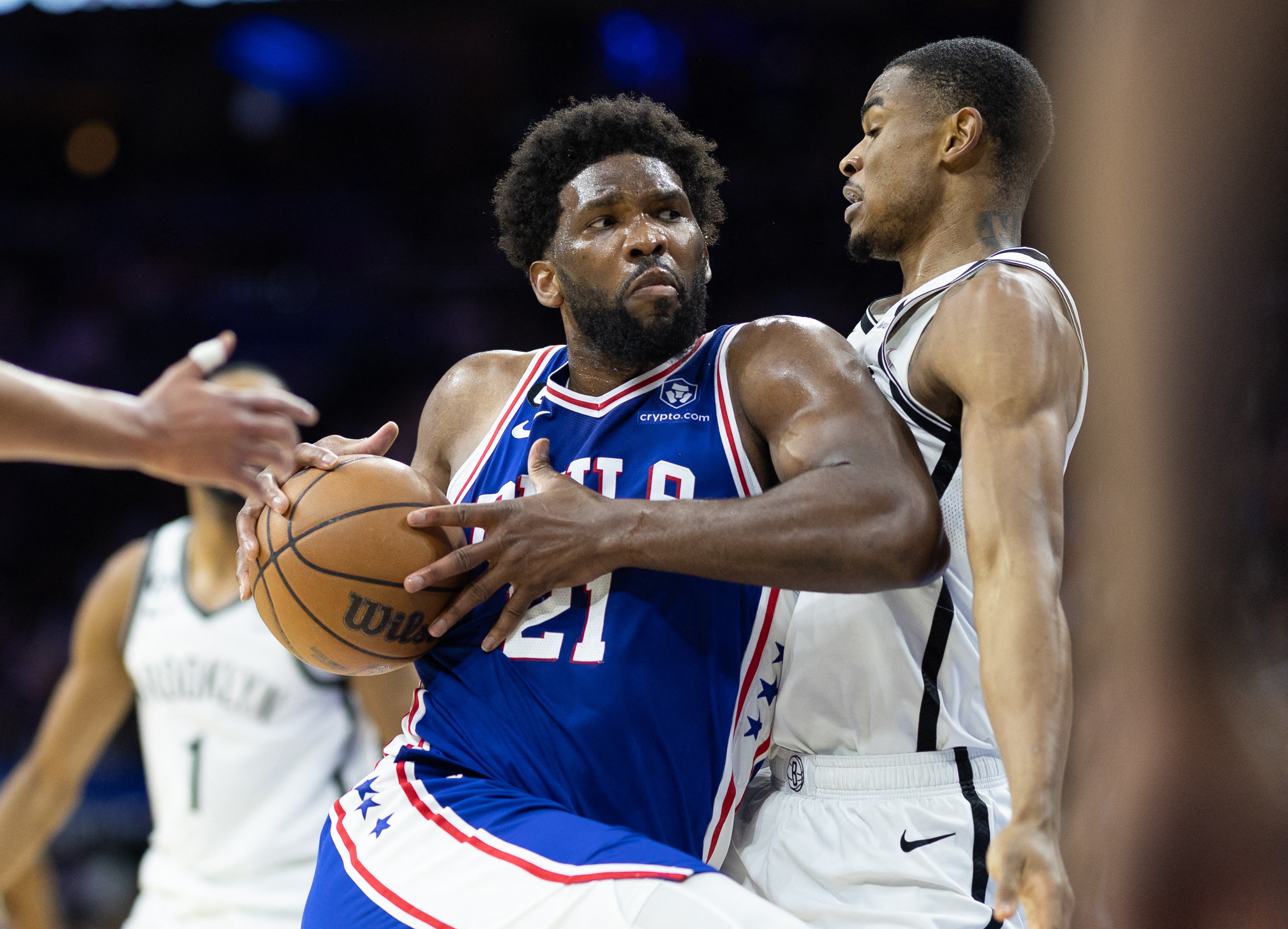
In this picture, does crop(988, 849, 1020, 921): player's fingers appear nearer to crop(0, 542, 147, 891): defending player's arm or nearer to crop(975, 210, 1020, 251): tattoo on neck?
crop(975, 210, 1020, 251): tattoo on neck

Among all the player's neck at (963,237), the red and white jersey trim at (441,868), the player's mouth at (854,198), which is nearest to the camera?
the red and white jersey trim at (441,868)

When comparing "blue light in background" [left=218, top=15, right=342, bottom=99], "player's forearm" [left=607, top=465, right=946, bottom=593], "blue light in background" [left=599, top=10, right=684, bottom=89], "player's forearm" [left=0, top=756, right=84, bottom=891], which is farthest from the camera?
"blue light in background" [left=218, top=15, right=342, bottom=99]

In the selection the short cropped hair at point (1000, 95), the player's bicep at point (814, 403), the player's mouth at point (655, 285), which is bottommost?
the player's bicep at point (814, 403)

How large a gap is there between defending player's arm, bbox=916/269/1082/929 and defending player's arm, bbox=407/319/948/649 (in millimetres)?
159

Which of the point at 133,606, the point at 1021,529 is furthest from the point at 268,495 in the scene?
the point at 133,606

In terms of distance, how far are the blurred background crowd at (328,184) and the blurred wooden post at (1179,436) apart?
7838mm

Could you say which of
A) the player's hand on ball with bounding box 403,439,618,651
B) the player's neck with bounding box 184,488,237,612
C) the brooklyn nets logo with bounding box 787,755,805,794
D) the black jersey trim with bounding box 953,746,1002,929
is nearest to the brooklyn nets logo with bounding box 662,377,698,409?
the player's hand on ball with bounding box 403,439,618,651

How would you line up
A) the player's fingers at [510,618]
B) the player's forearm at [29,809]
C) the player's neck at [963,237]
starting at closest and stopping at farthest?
the player's fingers at [510,618] < the player's neck at [963,237] < the player's forearm at [29,809]

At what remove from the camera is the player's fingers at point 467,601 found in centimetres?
263

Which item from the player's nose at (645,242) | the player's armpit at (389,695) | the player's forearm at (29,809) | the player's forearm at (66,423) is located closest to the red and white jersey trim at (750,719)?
the player's nose at (645,242)

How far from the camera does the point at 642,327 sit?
3.08m

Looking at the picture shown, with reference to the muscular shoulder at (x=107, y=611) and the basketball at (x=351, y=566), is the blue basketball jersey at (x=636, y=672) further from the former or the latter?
the muscular shoulder at (x=107, y=611)

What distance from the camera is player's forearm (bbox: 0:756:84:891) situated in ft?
16.2

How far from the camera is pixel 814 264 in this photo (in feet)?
34.7
